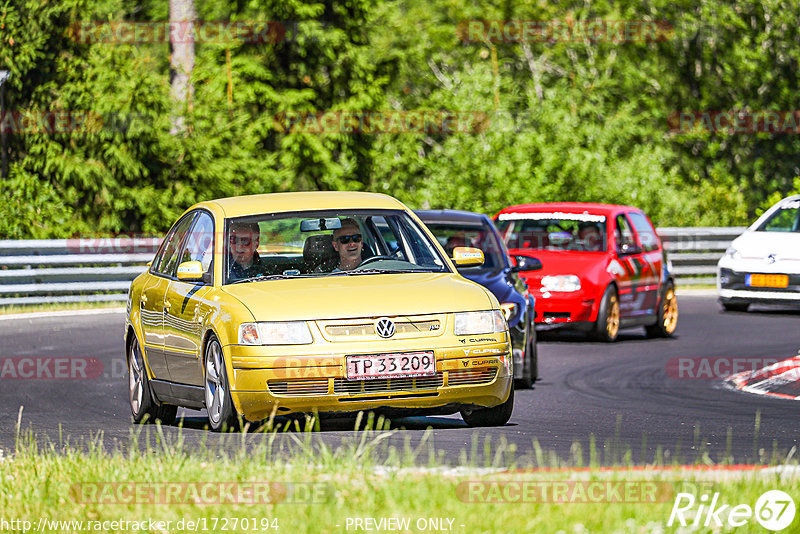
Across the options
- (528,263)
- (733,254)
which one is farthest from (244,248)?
(733,254)

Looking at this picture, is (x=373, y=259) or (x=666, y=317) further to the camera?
(x=666, y=317)

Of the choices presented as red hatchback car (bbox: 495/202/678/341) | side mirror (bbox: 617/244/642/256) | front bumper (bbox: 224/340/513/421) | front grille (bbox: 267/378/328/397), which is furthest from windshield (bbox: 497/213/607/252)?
front grille (bbox: 267/378/328/397)

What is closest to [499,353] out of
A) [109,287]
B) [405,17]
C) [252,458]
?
[252,458]

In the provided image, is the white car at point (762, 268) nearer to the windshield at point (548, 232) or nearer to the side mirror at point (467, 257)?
the windshield at point (548, 232)

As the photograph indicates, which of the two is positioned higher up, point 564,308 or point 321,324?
point 321,324

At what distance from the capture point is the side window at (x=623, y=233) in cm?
1916

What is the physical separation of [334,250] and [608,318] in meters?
8.07

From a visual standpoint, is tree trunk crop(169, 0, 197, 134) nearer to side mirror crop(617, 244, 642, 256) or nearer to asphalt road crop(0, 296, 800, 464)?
asphalt road crop(0, 296, 800, 464)

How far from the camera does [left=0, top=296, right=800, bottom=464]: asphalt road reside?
9.84 metres

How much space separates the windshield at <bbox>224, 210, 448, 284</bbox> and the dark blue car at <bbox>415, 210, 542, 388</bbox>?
259cm

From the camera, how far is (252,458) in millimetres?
8234

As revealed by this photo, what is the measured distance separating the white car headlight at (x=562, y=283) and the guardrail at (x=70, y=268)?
8915 mm

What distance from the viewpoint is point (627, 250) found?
18656mm

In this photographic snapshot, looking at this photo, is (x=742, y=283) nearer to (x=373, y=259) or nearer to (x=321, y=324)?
(x=373, y=259)
